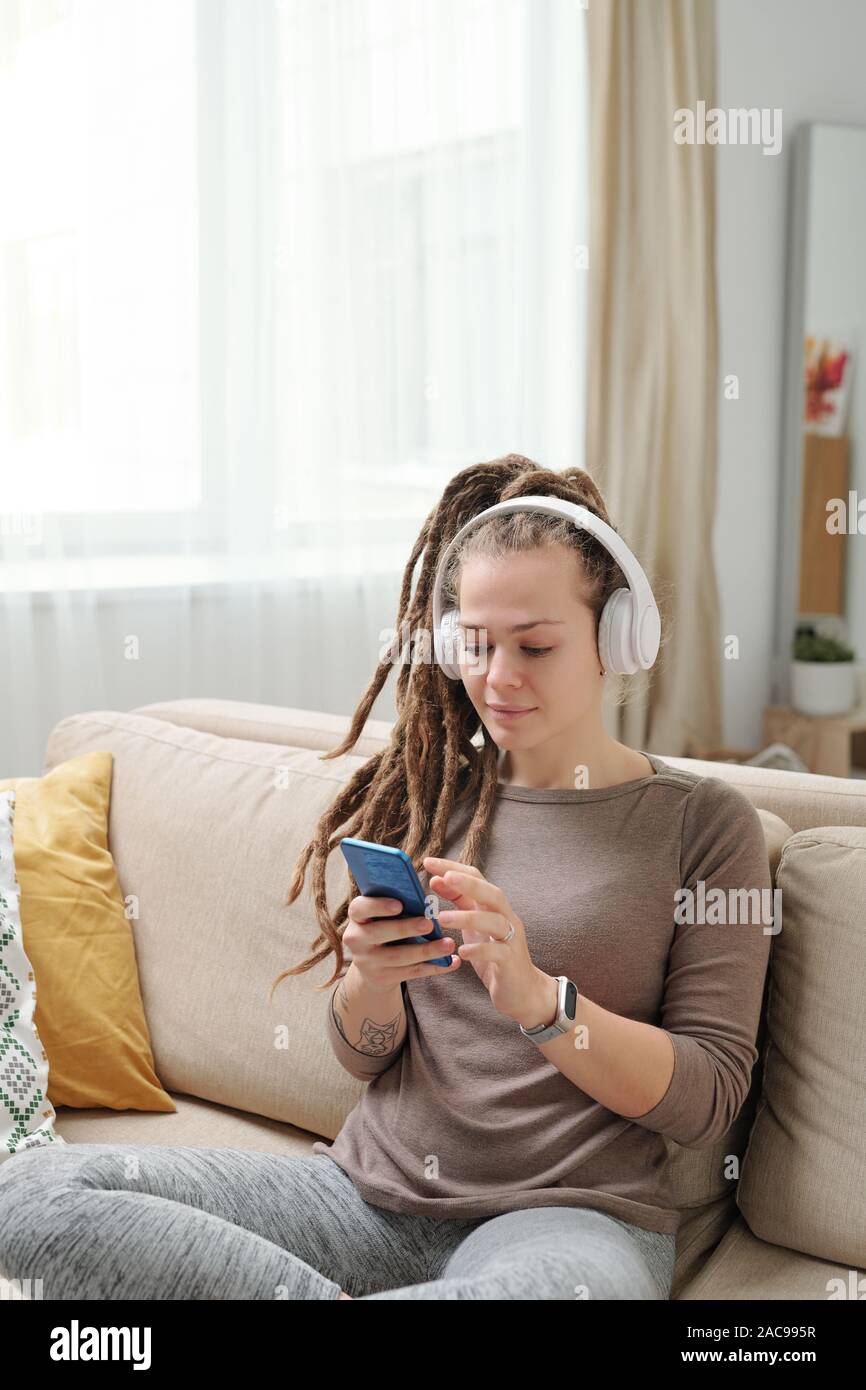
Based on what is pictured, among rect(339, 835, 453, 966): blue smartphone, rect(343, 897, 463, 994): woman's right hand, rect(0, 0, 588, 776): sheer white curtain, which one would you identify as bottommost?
rect(343, 897, 463, 994): woman's right hand

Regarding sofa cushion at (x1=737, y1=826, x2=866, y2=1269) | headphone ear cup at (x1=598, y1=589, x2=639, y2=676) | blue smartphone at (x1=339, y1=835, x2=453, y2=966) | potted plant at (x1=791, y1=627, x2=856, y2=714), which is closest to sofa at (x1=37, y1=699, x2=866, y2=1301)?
sofa cushion at (x1=737, y1=826, x2=866, y2=1269)

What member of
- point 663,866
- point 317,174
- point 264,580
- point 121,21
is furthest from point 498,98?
point 663,866

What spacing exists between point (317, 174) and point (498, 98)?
22.4 inches

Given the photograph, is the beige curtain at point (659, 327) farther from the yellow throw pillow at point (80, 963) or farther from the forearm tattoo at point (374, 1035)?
the forearm tattoo at point (374, 1035)

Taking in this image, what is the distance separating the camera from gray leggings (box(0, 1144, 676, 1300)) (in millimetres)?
1029

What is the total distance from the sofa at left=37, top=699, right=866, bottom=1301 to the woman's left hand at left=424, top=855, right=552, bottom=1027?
304mm

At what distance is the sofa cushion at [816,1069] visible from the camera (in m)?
1.20

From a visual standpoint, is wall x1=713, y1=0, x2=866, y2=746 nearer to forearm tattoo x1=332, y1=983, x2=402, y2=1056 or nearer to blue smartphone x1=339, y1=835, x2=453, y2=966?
forearm tattoo x1=332, y1=983, x2=402, y2=1056

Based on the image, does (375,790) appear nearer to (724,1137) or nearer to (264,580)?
(724,1137)

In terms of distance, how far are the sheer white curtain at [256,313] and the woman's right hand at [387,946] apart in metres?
1.49

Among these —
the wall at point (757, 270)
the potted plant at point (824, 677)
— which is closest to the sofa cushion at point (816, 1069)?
the potted plant at point (824, 677)

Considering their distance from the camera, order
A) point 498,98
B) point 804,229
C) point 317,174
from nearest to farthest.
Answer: point 317,174 < point 498,98 < point 804,229
